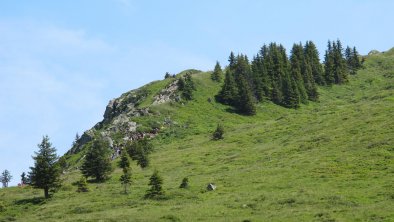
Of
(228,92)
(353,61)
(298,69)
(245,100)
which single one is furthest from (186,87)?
(353,61)

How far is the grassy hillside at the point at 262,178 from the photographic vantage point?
4612 cm

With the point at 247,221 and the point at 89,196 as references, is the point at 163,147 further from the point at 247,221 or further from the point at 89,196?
the point at 247,221

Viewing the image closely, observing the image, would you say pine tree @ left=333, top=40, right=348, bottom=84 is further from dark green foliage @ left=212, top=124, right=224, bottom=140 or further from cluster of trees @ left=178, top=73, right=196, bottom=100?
dark green foliage @ left=212, top=124, right=224, bottom=140

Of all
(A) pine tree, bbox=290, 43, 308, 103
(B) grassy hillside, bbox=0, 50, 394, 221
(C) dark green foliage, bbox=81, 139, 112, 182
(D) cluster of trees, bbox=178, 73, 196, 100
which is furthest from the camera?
(A) pine tree, bbox=290, 43, 308, 103

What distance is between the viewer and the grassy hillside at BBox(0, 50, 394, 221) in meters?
46.1

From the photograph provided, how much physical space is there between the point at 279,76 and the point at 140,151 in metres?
76.4

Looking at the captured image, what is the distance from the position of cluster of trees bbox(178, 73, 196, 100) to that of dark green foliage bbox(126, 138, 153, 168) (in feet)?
121

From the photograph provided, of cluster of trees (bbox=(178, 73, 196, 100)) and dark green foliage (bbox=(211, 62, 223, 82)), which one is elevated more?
dark green foliage (bbox=(211, 62, 223, 82))

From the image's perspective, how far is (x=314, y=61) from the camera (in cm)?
17112

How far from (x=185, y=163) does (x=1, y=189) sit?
28204mm

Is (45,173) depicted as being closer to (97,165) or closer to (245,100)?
(97,165)

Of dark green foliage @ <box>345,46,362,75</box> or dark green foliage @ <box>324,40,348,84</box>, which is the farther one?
dark green foliage @ <box>345,46,362,75</box>

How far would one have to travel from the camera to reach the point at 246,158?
77.1m

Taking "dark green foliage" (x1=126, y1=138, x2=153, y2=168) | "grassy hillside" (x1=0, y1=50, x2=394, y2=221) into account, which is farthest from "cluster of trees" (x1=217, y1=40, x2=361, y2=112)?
"dark green foliage" (x1=126, y1=138, x2=153, y2=168)
